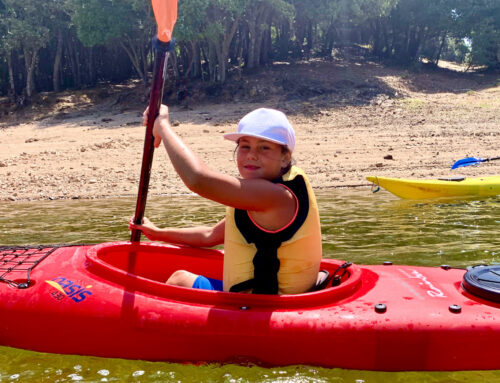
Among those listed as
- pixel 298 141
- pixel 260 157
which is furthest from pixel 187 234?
pixel 298 141

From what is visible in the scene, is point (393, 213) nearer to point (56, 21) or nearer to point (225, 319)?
point (225, 319)

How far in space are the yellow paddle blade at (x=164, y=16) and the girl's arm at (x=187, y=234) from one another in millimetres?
1074

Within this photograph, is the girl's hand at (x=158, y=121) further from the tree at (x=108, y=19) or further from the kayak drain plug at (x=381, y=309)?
the tree at (x=108, y=19)

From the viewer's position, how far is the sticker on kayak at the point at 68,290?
110 inches

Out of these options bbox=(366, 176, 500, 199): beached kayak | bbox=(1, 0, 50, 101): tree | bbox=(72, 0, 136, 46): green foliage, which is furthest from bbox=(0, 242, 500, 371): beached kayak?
bbox=(1, 0, 50, 101): tree

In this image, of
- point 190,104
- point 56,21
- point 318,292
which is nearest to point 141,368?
point 318,292

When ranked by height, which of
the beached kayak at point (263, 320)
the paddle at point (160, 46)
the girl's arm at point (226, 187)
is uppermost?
the paddle at point (160, 46)

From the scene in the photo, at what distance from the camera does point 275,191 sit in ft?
7.61

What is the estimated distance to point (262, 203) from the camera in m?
2.30

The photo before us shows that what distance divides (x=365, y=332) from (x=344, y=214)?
13.9ft

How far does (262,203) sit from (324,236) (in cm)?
325

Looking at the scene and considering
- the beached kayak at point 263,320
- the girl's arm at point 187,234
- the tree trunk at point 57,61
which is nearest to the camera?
the beached kayak at point 263,320

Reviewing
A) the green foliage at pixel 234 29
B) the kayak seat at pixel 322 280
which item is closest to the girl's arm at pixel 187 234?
the kayak seat at pixel 322 280

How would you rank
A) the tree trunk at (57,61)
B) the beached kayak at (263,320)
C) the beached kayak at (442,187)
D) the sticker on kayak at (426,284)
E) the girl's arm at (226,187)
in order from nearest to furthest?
the girl's arm at (226,187) → the beached kayak at (263,320) → the sticker on kayak at (426,284) → the beached kayak at (442,187) → the tree trunk at (57,61)
